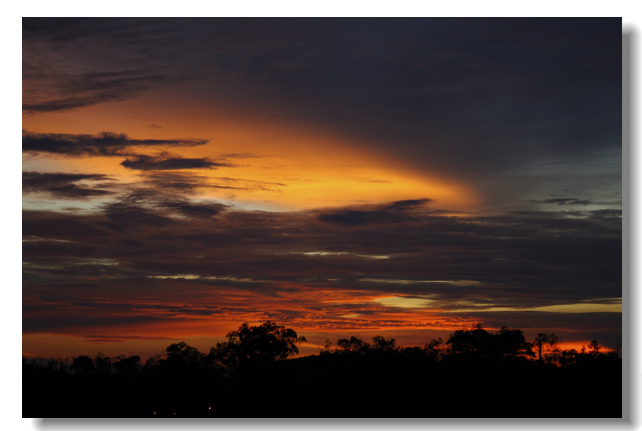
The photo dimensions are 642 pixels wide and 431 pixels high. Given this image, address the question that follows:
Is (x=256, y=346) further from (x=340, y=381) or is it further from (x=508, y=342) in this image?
(x=508, y=342)

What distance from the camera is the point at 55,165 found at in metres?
5.92

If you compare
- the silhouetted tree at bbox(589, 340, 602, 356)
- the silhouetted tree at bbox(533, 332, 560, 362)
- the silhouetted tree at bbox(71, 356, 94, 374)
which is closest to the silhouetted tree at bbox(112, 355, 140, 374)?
the silhouetted tree at bbox(71, 356, 94, 374)

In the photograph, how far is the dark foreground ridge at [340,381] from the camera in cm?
571

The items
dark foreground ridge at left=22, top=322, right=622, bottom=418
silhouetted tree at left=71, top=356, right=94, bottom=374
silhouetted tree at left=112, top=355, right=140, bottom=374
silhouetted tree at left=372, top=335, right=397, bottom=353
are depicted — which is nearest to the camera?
dark foreground ridge at left=22, top=322, right=622, bottom=418

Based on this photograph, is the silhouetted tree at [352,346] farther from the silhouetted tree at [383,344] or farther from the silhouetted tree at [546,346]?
the silhouetted tree at [546,346]

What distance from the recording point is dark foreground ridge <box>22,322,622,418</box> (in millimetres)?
5707

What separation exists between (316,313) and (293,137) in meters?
1.78

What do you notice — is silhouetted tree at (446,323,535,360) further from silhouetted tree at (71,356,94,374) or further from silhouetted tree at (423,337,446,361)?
silhouetted tree at (71,356,94,374)

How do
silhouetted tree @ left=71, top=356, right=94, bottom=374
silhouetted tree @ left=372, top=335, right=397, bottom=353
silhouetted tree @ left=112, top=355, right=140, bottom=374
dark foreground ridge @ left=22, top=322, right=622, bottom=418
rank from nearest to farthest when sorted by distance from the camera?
dark foreground ridge @ left=22, top=322, right=622, bottom=418 < silhouetted tree @ left=71, top=356, right=94, bottom=374 < silhouetted tree @ left=112, top=355, right=140, bottom=374 < silhouetted tree @ left=372, top=335, right=397, bottom=353

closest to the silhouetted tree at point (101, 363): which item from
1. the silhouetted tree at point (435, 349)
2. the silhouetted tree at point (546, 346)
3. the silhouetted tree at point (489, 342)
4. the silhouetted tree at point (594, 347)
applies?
the silhouetted tree at point (435, 349)

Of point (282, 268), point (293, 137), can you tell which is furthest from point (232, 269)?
point (293, 137)

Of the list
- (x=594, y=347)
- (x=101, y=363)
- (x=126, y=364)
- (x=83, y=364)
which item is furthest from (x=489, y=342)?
(x=83, y=364)
